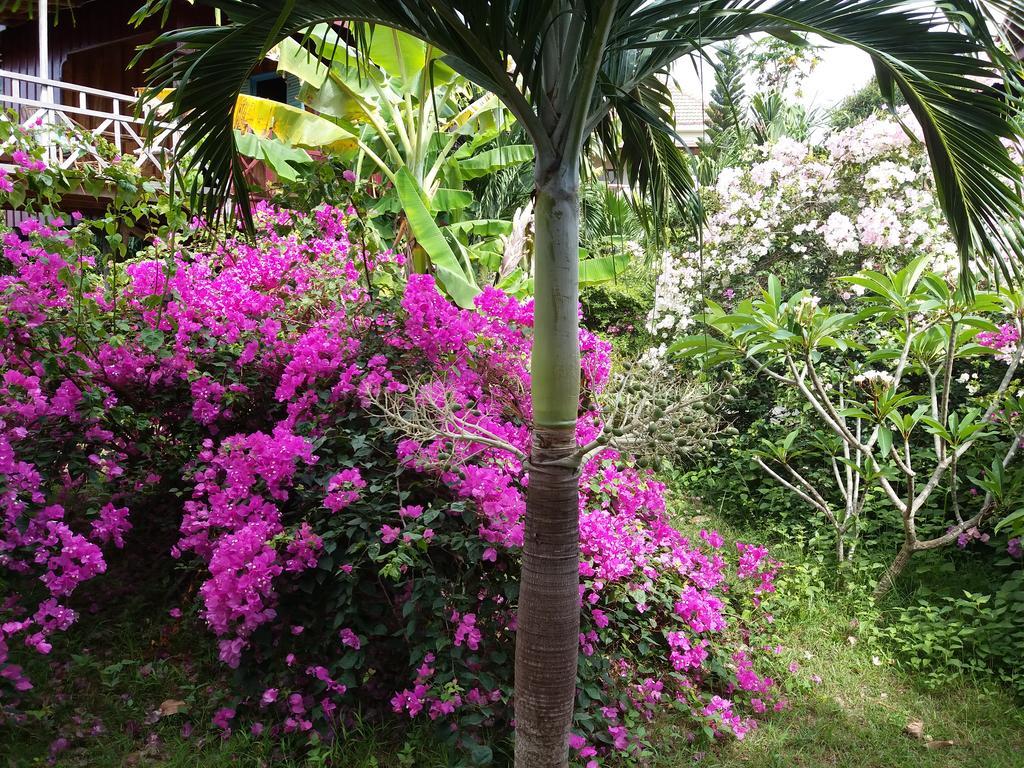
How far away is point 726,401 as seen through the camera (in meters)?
6.76

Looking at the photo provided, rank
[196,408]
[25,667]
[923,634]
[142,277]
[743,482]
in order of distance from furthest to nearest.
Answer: [743,482] < [923,634] < [142,277] < [196,408] < [25,667]

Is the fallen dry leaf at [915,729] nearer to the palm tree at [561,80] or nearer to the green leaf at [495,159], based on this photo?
the palm tree at [561,80]

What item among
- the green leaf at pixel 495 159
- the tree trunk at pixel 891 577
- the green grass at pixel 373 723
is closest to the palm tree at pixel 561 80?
the green grass at pixel 373 723

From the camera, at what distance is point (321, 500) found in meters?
3.18

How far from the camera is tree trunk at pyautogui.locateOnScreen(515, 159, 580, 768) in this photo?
85.7 inches

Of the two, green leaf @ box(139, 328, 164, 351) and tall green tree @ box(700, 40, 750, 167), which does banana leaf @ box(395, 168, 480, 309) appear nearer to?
tall green tree @ box(700, 40, 750, 167)

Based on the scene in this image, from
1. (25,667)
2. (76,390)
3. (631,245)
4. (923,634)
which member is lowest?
(923,634)

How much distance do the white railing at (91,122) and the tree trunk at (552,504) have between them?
1.35m

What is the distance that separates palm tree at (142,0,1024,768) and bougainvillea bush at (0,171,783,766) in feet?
2.08

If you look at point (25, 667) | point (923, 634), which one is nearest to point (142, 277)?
point (25, 667)

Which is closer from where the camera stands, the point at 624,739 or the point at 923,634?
the point at 624,739

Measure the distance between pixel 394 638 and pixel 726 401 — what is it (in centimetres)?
446

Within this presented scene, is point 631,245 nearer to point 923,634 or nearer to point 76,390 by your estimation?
point 923,634

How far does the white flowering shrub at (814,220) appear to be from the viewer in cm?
639
